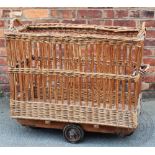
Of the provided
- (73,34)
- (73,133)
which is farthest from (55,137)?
(73,34)

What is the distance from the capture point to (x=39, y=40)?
117 inches

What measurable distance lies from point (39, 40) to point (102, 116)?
29.1 inches

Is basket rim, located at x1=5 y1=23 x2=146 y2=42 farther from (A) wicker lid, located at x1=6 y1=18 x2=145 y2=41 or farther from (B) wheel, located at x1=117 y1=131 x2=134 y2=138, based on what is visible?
(B) wheel, located at x1=117 y1=131 x2=134 y2=138

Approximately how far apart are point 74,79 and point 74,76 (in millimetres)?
31

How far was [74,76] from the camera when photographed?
3008 millimetres

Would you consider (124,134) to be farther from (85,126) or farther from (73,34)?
(73,34)

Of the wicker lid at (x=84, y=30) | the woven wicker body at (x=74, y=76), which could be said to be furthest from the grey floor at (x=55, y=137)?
the wicker lid at (x=84, y=30)

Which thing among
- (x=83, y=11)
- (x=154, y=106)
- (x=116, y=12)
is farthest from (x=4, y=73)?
(x=154, y=106)

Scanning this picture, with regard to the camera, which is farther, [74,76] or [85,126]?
[85,126]

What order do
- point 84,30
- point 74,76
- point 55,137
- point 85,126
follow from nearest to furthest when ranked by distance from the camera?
point 74,76 < point 85,126 < point 55,137 < point 84,30

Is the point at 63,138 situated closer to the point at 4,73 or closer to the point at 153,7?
the point at 4,73

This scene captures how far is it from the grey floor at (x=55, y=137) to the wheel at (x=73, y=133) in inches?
1.6

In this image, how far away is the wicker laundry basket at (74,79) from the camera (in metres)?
2.95

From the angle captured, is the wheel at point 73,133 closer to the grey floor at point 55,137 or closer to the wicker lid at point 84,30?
the grey floor at point 55,137
